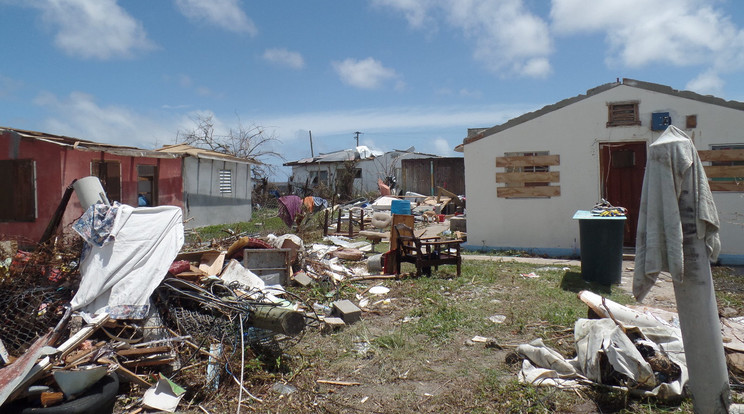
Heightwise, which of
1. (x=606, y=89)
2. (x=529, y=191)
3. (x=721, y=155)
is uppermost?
(x=606, y=89)

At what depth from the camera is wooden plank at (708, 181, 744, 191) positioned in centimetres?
976

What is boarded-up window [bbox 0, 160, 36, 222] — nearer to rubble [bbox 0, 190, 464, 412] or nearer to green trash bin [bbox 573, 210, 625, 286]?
rubble [bbox 0, 190, 464, 412]

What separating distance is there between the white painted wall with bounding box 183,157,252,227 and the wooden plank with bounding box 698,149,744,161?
44.3ft

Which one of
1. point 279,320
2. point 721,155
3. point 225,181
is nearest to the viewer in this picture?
point 279,320

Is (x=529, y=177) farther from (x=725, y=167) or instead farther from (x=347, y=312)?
(x=347, y=312)

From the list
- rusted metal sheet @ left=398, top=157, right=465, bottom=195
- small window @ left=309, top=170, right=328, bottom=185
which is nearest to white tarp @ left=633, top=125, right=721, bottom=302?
rusted metal sheet @ left=398, top=157, right=465, bottom=195

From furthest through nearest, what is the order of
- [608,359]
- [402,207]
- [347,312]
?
[402,207], [347,312], [608,359]

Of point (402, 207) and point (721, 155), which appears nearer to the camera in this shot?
point (721, 155)

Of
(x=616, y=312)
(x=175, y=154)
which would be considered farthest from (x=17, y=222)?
(x=616, y=312)

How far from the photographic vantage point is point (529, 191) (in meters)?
11.0

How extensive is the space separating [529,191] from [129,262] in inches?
332

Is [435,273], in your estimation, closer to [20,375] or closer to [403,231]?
[403,231]

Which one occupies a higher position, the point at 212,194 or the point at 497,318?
the point at 212,194

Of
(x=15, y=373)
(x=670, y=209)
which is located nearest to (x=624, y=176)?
(x=670, y=209)
